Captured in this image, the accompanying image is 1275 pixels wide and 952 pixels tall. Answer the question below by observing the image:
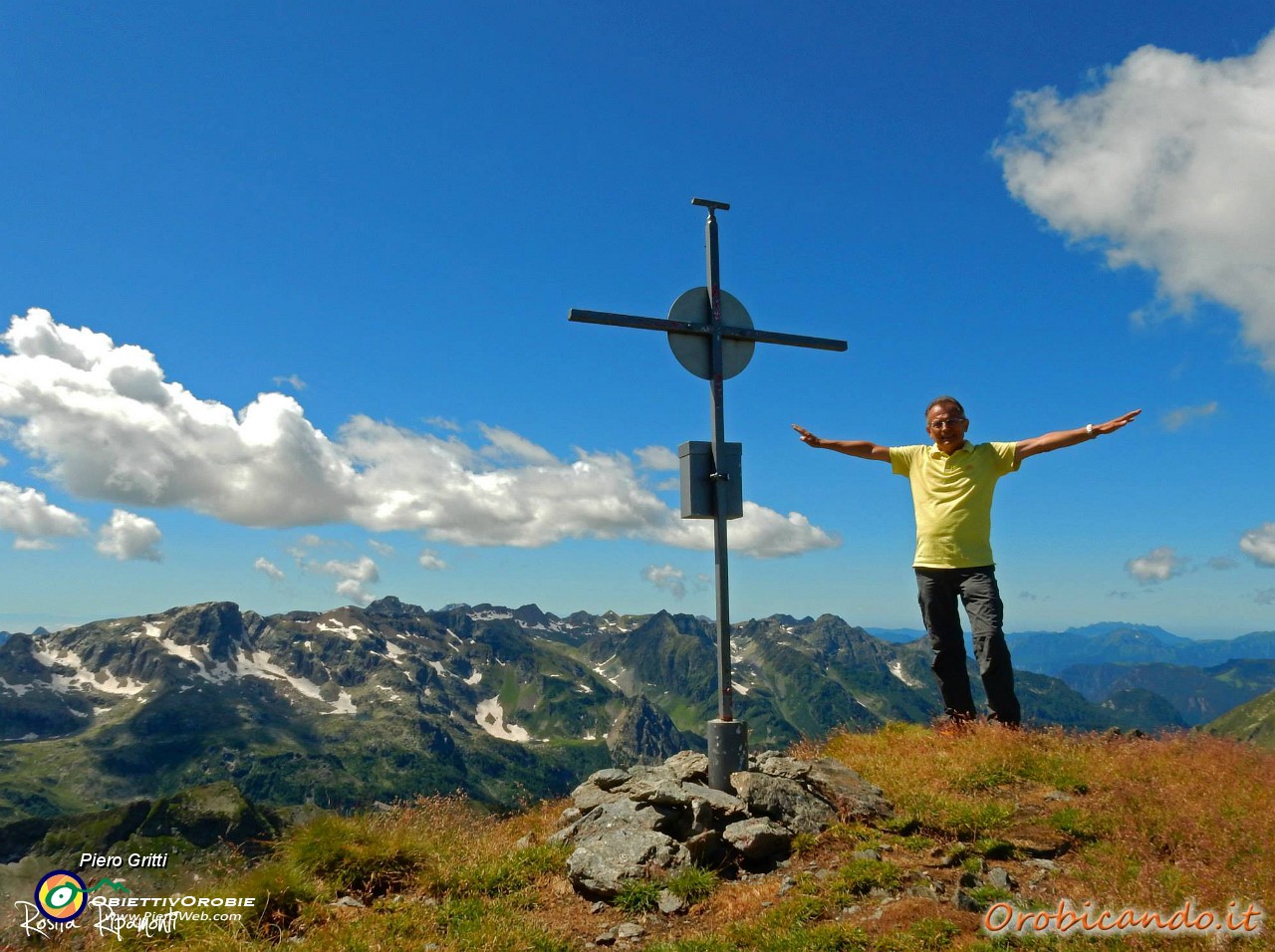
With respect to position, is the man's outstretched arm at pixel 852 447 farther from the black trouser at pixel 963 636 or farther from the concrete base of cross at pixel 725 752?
the concrete base of cross at pixel 725 752

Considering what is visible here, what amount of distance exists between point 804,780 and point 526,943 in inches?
167

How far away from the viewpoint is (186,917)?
6.77 metres

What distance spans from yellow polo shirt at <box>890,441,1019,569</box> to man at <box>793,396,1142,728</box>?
0.01 meters

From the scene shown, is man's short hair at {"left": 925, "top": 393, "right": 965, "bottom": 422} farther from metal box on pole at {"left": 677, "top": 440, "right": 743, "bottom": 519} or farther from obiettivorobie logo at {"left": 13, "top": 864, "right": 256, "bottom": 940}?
obiettivorobie logo at {"left": 13, "top": 864, "right": 256, "bottom": 940}

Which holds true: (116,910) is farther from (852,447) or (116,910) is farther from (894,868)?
(852,447)

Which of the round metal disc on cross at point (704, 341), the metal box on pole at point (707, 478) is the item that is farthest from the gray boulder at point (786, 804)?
the round metal disc on cross at point (704, 341)

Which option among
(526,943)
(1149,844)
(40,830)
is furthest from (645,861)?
(40,830)

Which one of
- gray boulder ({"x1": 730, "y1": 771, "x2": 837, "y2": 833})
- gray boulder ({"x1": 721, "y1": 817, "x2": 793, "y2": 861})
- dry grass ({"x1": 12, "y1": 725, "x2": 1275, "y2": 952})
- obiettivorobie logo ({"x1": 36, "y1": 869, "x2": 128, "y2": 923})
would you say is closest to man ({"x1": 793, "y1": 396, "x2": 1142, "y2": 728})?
dry grass ({"x1": 12, "y1": 725, "x2": 1275, "y2": 952})

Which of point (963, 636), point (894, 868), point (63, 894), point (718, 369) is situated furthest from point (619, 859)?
point (718, 369)

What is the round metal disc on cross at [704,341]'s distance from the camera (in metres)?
9.94

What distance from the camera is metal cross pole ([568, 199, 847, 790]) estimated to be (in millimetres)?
9500

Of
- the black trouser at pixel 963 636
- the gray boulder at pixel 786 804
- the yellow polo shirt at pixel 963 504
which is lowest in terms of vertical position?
the gray boulder at pixel 786 804

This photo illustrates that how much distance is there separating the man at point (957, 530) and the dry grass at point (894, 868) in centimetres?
118

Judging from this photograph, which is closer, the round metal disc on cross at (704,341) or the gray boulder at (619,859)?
the gray boulder at (619,859)
